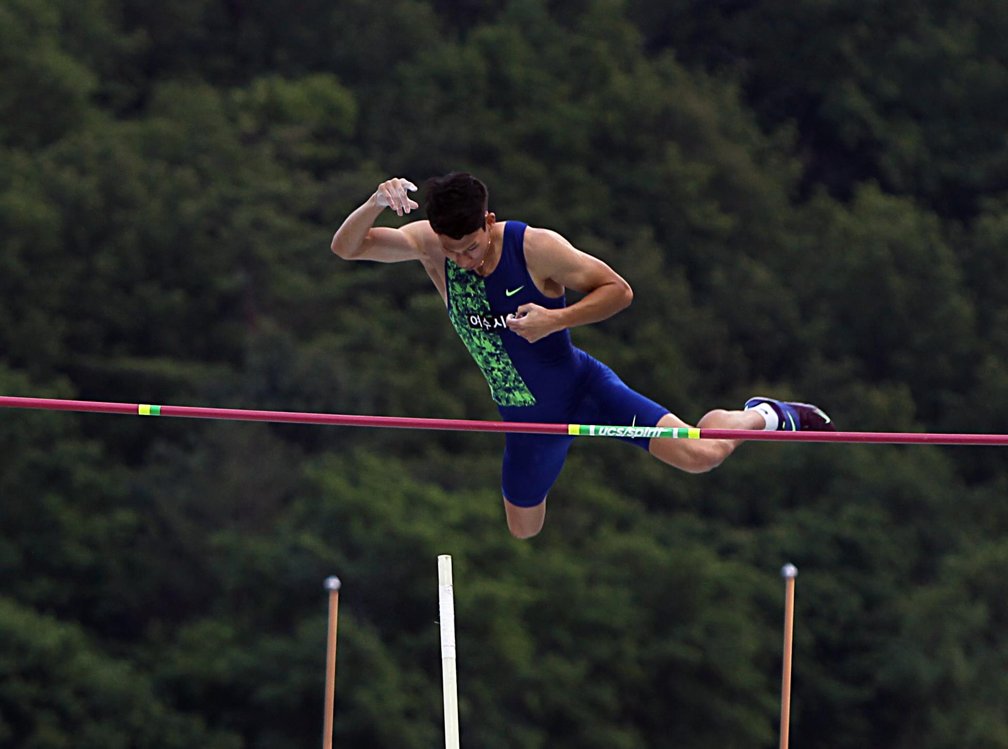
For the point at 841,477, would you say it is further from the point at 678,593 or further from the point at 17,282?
the point at 17,282

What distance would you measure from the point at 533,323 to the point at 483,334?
0.55 m

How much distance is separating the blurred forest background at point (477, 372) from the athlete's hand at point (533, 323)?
15.6 metres

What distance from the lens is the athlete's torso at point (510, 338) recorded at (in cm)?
620

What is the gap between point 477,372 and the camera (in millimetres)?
25078

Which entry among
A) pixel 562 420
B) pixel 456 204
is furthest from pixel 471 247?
pixel 562 420

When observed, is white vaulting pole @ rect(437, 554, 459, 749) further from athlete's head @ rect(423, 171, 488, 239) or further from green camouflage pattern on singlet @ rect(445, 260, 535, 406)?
athlete's head @ rect(423, 171, 488, 239)

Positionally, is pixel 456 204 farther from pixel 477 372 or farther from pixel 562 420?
pixel 477 372

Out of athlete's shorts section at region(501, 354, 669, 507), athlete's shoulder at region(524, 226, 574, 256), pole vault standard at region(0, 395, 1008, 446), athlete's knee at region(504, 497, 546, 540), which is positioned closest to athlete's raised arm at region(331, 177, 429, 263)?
athlete's shoulder at region(524, 226, 574, 256)

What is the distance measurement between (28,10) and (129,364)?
4759 millimetres

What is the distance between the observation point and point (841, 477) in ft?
80.6

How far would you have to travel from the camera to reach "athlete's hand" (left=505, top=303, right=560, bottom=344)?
5.91 m

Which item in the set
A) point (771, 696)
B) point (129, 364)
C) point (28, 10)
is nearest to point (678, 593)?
point (771, 696)

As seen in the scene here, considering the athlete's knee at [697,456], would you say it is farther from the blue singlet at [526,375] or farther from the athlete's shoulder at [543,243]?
the athlete's shoulder at [543,243]

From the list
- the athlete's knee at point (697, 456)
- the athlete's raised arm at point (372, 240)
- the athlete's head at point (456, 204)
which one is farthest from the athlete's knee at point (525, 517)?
the athlete's head at point (456, 204)
